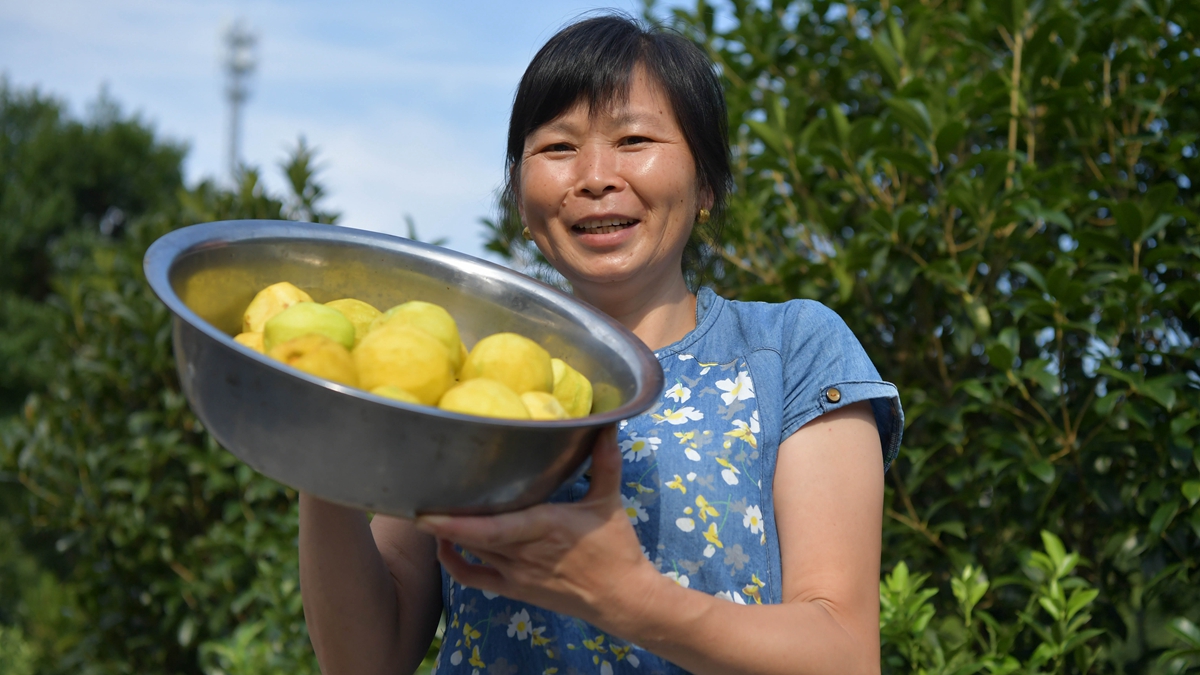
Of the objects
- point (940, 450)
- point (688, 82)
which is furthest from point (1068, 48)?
point (688, 82)

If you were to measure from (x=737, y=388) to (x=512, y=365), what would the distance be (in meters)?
0.50

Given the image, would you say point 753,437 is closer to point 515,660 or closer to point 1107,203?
point 515,660

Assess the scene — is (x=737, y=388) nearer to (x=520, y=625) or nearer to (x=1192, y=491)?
(x=520, y=625)

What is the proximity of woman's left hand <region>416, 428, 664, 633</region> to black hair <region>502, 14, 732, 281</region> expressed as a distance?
2.49 ft

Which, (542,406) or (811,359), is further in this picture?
(811,359)

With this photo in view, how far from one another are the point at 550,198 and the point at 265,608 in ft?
9.80

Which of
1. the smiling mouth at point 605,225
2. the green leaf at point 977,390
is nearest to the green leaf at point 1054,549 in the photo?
the green leaf at point 977,390

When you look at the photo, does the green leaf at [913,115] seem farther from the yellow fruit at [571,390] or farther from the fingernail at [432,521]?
the fingernail at [432,521]

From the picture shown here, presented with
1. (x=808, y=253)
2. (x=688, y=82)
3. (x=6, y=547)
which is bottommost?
(x=6, y=547)

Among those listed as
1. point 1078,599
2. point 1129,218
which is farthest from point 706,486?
point 1129,218

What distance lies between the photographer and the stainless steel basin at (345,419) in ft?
3.34

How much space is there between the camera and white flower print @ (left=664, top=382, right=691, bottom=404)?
159 cm

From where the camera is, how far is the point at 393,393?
109cm

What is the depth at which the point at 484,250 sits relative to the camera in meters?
3.75
